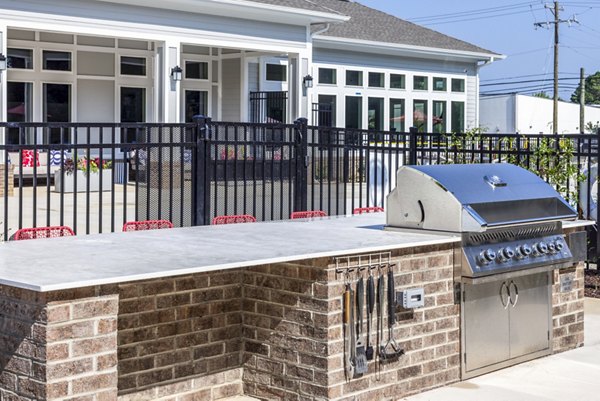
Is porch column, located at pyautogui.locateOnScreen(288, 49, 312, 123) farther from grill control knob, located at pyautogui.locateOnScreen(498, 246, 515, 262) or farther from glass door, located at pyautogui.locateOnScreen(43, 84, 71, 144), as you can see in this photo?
grill control knob, located at pyautogui.locateOnScreen(498, 246, 515, 262)

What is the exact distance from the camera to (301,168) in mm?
10297

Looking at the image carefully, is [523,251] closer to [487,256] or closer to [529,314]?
[487,256]

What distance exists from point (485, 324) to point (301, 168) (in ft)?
13.6

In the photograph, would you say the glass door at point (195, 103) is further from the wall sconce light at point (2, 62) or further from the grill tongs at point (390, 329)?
the grill tongs at point (390, 329)

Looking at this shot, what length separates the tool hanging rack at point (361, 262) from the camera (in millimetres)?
5629

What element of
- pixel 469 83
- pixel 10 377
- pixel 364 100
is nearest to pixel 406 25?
pixel 469 83

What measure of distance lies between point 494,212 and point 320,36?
62.4ft

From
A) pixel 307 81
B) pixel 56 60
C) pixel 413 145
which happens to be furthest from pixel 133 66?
pixel 413 145

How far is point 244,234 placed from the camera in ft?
21.5

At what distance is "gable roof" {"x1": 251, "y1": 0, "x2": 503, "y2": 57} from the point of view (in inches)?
1041

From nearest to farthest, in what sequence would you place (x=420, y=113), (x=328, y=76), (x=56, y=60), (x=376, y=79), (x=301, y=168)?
(x=301, y=168), (x=56, y=60), (x=328, y=76), (x=376, y=79), (x=420, y=113)

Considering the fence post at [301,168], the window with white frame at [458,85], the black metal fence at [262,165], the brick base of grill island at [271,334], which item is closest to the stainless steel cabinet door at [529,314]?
the brick base of grill island at [271,334]

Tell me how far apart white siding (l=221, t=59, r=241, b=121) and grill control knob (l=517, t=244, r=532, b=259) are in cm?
1811

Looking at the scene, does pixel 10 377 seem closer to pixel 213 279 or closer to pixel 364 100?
pixel 213 279
